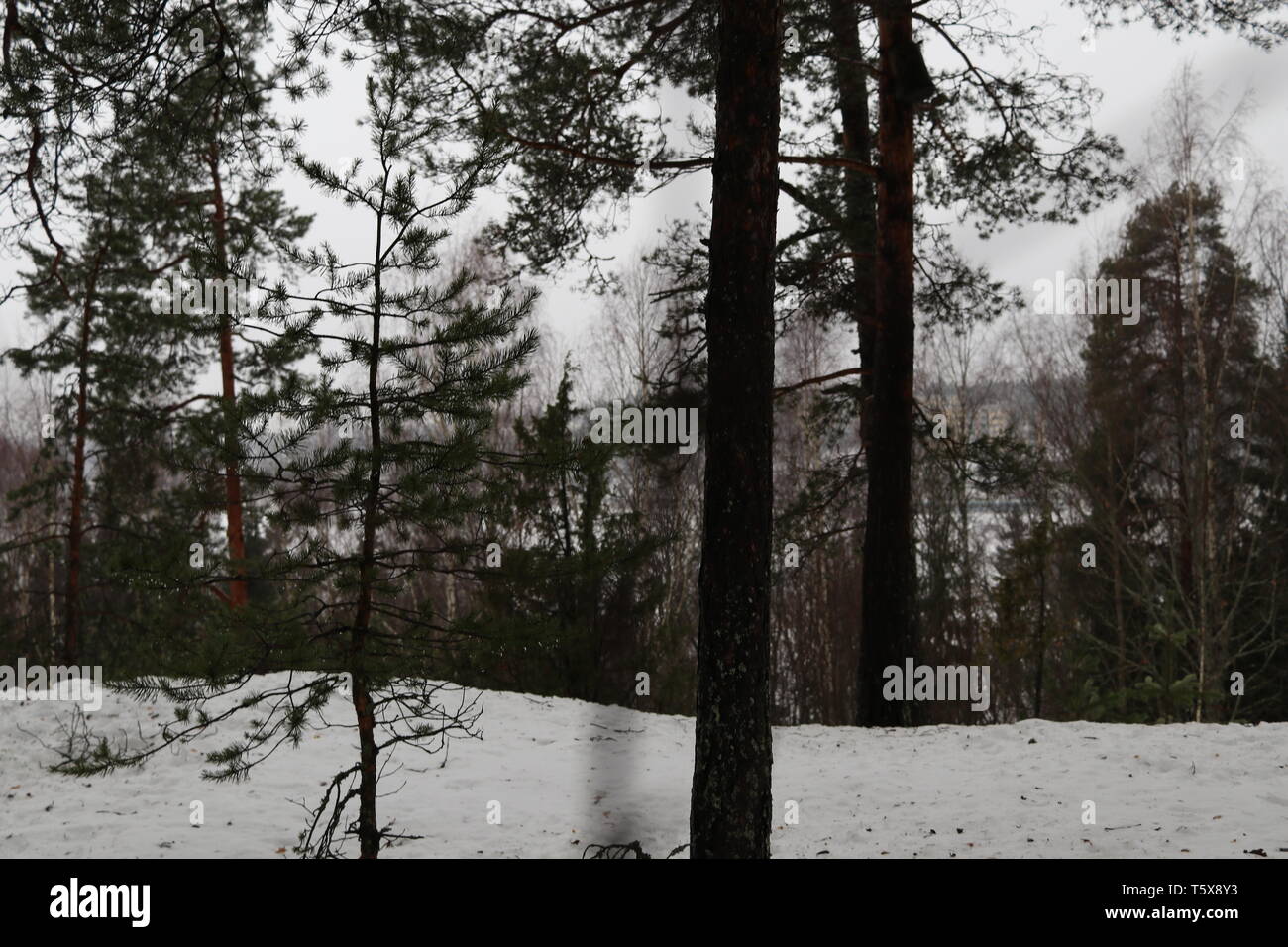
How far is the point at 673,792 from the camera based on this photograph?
22.0 ft

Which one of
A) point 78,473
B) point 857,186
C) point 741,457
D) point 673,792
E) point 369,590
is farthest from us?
point 78,473

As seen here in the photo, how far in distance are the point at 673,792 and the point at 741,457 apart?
3.27 m

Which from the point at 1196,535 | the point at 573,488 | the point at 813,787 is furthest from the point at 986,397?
the point at 813,787

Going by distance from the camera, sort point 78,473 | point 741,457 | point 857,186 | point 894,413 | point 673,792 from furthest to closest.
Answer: point 78,473, point 857,186, point 894,413, point 673,792, point 741,457

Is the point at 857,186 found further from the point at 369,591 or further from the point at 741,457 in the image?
the point at 369,591

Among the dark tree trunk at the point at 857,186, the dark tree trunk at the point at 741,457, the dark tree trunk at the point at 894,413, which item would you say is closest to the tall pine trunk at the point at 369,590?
the dark tree trunk at the point at 741,457

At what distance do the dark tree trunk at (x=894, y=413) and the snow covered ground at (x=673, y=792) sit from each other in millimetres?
965

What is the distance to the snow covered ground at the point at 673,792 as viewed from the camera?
207 inches

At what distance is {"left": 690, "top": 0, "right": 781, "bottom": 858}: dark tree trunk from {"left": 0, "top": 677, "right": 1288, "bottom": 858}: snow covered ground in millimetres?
1219

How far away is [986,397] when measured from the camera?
75.1 feet

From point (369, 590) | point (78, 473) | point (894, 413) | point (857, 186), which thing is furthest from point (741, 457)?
point (78, 473)

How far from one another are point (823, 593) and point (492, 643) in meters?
18.2

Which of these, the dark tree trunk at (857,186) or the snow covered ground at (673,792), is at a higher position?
the dark tree trunk at (857,186)

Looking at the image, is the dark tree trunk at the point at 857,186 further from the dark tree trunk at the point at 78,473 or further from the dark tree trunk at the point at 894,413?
the dark tree trunk at the point at 78,473
